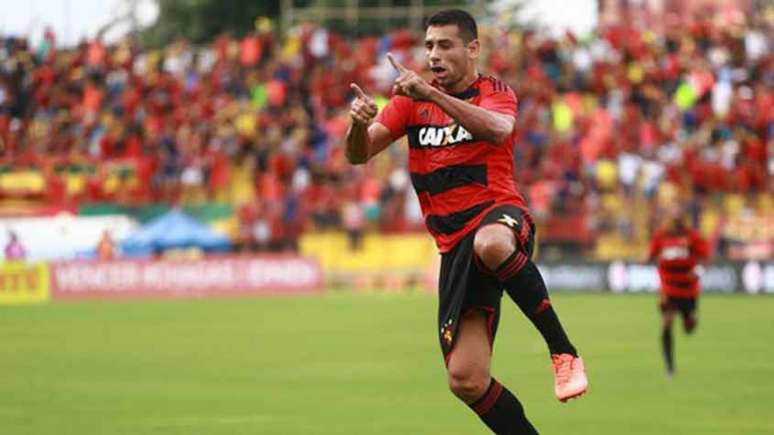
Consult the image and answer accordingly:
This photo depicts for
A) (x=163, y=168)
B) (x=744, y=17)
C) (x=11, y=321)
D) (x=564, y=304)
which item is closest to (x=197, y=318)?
(x=11, y=321)

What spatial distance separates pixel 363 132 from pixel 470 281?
95 centimetres

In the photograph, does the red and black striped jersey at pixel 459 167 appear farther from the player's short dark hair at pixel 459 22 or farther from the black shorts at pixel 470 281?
the player's short dark hair at pixel 459 22

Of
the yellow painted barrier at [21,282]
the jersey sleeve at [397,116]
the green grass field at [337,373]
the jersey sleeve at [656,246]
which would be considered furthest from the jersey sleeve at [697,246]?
the yellow painted barrier at [21,282]

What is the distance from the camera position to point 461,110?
8.30m

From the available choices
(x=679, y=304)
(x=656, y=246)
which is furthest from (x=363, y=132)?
(x=656, y=246)

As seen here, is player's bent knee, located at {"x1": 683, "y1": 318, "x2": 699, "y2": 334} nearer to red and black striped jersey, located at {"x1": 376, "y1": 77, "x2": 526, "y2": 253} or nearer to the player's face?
red and black striped jersey, located at {"x1": 376, "y1": 77, "x2": 526, "y2": 253}

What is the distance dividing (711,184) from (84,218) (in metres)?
13.6

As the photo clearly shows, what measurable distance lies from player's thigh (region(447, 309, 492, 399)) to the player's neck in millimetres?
1162

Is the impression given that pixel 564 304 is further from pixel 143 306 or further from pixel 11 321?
pixel 11 321

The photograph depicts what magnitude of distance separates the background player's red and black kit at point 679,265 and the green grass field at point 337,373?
0.80m

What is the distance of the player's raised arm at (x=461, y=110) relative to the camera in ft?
26.8

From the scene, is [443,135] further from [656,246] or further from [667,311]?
[656,246]

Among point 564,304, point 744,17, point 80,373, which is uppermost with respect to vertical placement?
point 744,17

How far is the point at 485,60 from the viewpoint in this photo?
40406mm
